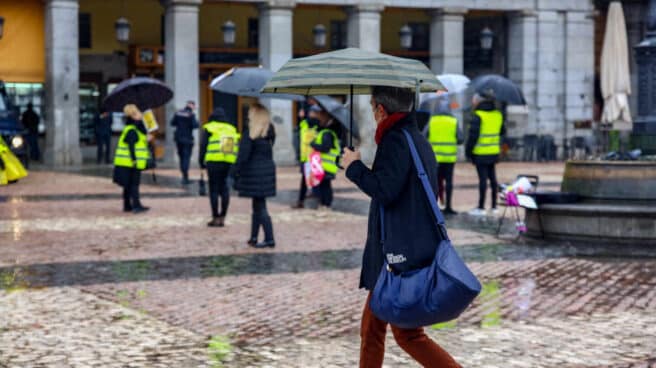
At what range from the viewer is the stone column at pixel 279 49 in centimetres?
3183

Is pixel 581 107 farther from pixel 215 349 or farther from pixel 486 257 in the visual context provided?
pixel 215 349

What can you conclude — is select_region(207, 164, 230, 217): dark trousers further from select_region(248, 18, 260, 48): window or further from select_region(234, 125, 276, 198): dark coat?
select_region(248, 18, 260, 48): window

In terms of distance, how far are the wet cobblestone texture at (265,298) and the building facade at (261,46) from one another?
601 inches

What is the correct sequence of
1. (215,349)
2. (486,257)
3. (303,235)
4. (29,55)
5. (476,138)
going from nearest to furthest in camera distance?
1. (215,349)
2. (486,257)
3. (303,235)
4. (476,138)
5. (29,55)

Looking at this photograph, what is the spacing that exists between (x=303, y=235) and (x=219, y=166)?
145 centimetres

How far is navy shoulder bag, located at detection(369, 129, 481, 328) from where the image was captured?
5141 mm

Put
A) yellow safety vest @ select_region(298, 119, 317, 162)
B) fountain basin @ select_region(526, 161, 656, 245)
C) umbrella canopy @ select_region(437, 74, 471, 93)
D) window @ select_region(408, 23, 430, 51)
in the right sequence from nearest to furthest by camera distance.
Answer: fountain basin @ select_region(526, 161, 656, 245) < yellow safety vest @ select_region(298, 119, 317, 162) < umbrella canopy @ select_region(437, 74, 471, 93) < window @ select_region(408, 23, 430, 51)

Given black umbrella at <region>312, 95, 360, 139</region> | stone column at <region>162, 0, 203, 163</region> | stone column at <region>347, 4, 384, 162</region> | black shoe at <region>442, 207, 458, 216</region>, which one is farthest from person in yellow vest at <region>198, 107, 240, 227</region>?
stone column at <region>347, 4, 384, 162</region>

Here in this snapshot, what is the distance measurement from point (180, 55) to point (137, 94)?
1289 centimetres

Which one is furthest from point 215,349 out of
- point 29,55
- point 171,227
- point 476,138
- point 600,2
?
point 600,2

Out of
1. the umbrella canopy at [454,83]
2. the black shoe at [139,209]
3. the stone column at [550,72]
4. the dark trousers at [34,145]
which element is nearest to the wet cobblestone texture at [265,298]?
the black shoe at [139,209]

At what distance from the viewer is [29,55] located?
31.9m

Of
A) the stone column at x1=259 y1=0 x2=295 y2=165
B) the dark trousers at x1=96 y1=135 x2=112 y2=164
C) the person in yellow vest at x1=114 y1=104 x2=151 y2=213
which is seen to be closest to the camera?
the person in yellow vest at x1=114 y1=104 x2=151 y2=213

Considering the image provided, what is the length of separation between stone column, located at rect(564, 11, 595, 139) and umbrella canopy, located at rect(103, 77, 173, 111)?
1978cm
